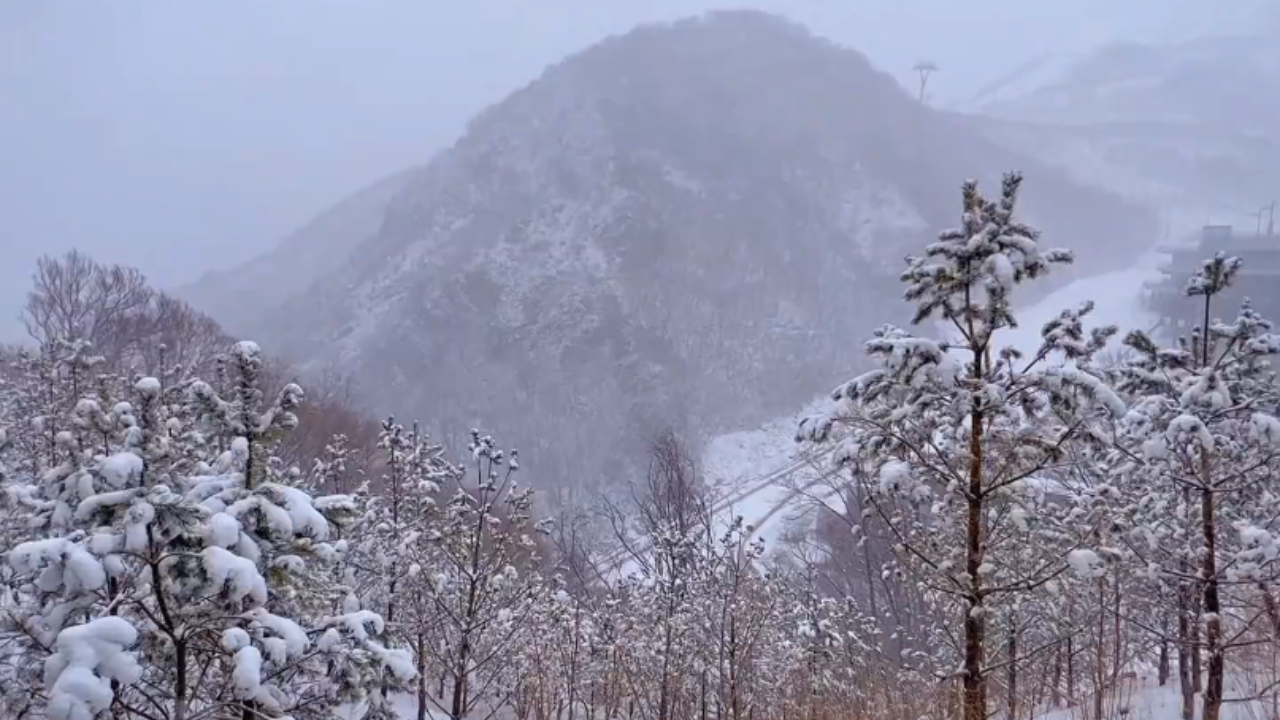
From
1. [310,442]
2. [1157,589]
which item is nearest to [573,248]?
[310,442]

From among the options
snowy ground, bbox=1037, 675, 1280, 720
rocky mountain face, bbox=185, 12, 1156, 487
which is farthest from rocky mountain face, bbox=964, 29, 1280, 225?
snowy ground, bbox=1037, 675, 1280, 720

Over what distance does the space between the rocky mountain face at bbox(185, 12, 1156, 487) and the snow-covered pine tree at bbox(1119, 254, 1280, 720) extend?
4721 centimetres

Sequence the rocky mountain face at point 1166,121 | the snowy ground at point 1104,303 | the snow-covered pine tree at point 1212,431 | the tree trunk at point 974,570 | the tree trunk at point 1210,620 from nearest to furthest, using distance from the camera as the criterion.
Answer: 1. the tree trunk at point 974,570
2. the snow-covered pine tree at point 1212,431
3. the tree trunk at point 1210,620
4. the snowy ground at point 1104,303
5. the rocky mountain face at point 1166,121

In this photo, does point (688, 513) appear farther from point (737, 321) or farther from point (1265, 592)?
point (737, 321)

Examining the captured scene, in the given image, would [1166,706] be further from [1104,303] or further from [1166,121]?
[1166,121]

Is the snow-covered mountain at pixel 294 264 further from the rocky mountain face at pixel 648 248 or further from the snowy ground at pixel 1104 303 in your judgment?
the snowy ground at pixel 1104 303

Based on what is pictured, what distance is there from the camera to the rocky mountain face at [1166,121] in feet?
326

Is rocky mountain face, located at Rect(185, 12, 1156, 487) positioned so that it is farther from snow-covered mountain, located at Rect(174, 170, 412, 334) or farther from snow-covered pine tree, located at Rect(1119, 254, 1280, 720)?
snow-covered pine tree, located at Rect(1119, 254, 1280, 720)

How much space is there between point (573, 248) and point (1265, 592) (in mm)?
69539

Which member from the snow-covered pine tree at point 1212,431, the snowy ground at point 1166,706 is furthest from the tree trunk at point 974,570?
the snowy ground at point 1166,706

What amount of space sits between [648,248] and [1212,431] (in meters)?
68.4

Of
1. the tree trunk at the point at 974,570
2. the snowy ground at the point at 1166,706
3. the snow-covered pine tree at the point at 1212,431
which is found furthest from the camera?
the snowy ground at the point at 1166,706

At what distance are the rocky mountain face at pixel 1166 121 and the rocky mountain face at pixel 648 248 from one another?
10253 millimetres

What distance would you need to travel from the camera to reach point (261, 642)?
4.31 metres
